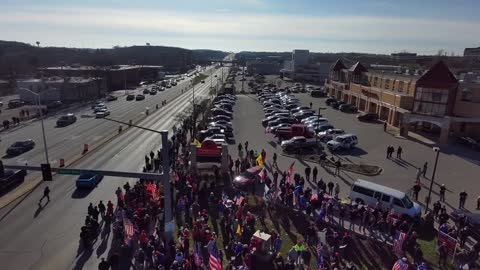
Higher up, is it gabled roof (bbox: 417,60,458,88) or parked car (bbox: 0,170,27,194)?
gabled roof (bbox: 417,60,458,88)

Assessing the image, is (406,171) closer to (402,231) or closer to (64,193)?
(402,231)

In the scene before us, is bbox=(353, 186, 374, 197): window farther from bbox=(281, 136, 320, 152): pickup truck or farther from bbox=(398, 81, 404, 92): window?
bbox=(398, 81, 404, 92): window

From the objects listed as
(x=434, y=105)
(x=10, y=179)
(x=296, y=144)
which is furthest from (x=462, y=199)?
(x=10, y=179)

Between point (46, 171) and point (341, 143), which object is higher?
point (46, 171)

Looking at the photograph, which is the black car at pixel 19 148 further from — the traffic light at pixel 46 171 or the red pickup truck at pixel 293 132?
the red pickup truck at pixel 293 132

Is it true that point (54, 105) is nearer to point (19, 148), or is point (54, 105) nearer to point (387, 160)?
point (19, 148)

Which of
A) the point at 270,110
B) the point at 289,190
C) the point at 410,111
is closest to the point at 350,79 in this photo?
the point at 270,110

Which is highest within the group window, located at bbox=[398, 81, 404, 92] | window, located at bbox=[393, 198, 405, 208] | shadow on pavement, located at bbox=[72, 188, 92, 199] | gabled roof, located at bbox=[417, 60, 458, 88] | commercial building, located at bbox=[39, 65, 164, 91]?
gabled roof, located at bbox=[417, 60, 458, 88]

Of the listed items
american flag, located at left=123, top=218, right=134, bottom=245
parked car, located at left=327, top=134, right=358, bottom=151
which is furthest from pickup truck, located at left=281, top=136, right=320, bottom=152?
american flag, located at left=123, top=218, right=134, bottom=245
